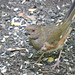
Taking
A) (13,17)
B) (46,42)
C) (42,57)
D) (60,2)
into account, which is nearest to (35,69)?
(42,57)

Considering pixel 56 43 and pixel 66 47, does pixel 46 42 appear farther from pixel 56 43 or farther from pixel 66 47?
pixel 66 47

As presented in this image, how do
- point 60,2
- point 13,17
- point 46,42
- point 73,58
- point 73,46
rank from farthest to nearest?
point 60,2, point 13,17, point 73,46, point 73,58, point 46,42

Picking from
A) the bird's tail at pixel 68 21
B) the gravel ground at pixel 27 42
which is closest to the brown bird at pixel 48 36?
the bird's tail at pixel 68 21

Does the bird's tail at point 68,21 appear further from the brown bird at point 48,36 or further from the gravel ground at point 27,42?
the gravel ground at point 27,42

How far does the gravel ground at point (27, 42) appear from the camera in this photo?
3.50 metres

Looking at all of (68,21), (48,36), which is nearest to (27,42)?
(48,36)

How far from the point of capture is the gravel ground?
3504mm

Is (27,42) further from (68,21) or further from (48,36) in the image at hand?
(68,21)

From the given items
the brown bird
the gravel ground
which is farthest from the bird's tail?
the gravel ground

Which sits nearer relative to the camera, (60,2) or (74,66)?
(74,66)

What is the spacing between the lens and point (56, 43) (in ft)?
11.5

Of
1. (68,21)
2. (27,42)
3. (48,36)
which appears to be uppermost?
(68,21)

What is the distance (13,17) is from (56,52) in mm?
1667

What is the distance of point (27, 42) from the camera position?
4066 millimetres
